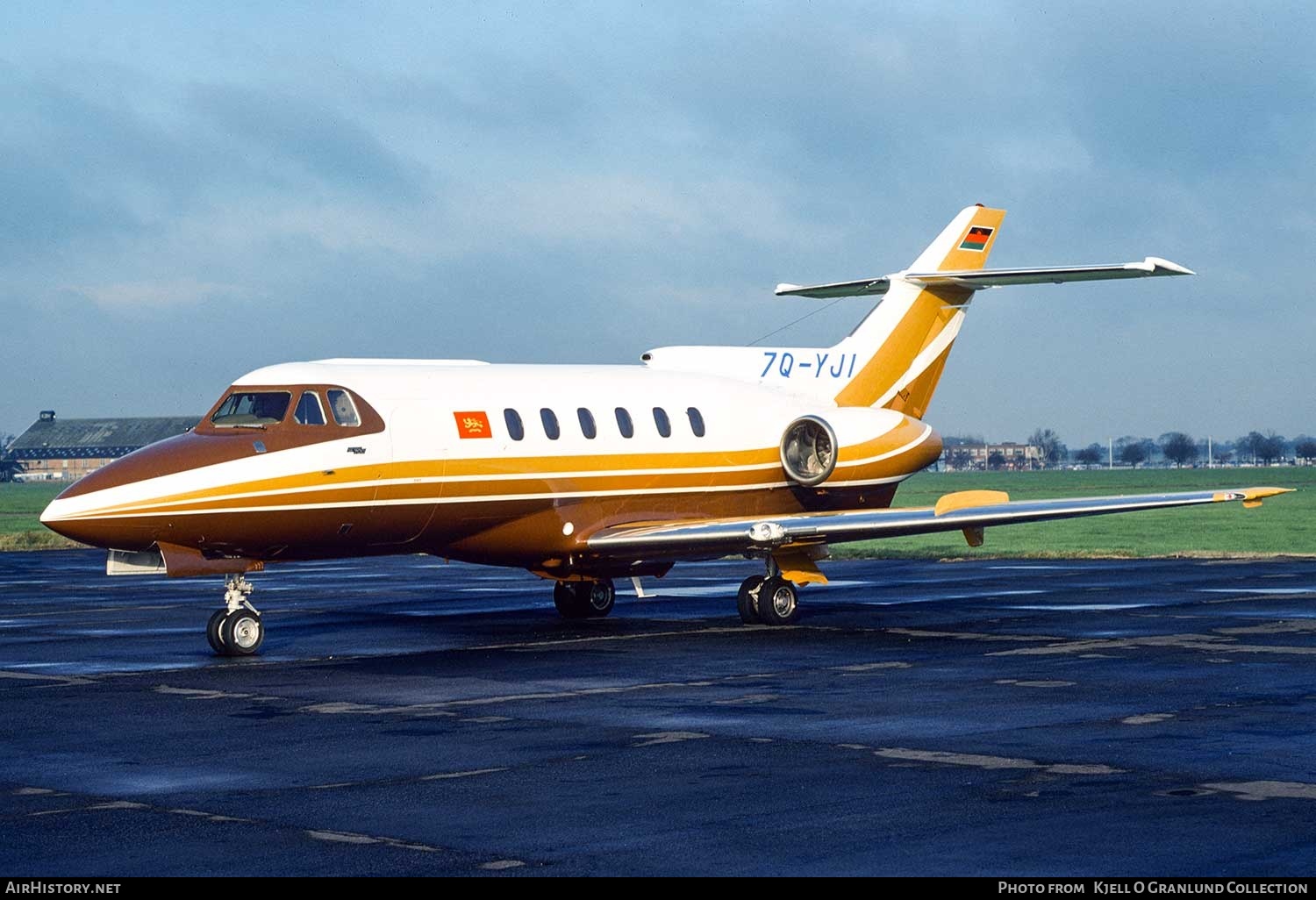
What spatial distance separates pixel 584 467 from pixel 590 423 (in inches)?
28.8

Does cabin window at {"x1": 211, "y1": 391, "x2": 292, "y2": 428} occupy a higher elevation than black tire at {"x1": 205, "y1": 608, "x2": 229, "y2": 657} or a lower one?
higher

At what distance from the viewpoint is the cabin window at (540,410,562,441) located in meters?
22.7

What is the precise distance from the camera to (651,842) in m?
9.14

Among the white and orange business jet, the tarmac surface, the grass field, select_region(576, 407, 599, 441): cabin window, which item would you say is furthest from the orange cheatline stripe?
the grass field

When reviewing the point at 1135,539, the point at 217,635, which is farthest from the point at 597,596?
the point at 1135,539

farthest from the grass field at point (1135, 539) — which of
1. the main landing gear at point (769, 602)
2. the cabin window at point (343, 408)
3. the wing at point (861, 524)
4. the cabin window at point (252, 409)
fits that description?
the cabin window at point (252, 409)

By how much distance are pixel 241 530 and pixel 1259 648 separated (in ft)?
37.2

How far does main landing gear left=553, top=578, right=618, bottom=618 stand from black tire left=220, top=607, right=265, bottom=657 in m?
5.61

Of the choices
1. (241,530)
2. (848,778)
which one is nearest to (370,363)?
(241,530)

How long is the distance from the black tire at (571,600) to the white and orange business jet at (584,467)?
→ 0.09 feet

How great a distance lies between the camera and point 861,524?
21.9 m

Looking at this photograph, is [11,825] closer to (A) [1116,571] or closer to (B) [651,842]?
(B) [651,842]

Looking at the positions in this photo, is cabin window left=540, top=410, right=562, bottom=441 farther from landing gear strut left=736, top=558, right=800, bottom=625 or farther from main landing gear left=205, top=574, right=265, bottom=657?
main landing gear left=205, top=574, right=265, bottom=657

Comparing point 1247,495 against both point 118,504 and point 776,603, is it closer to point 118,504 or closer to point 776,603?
point 776,603
